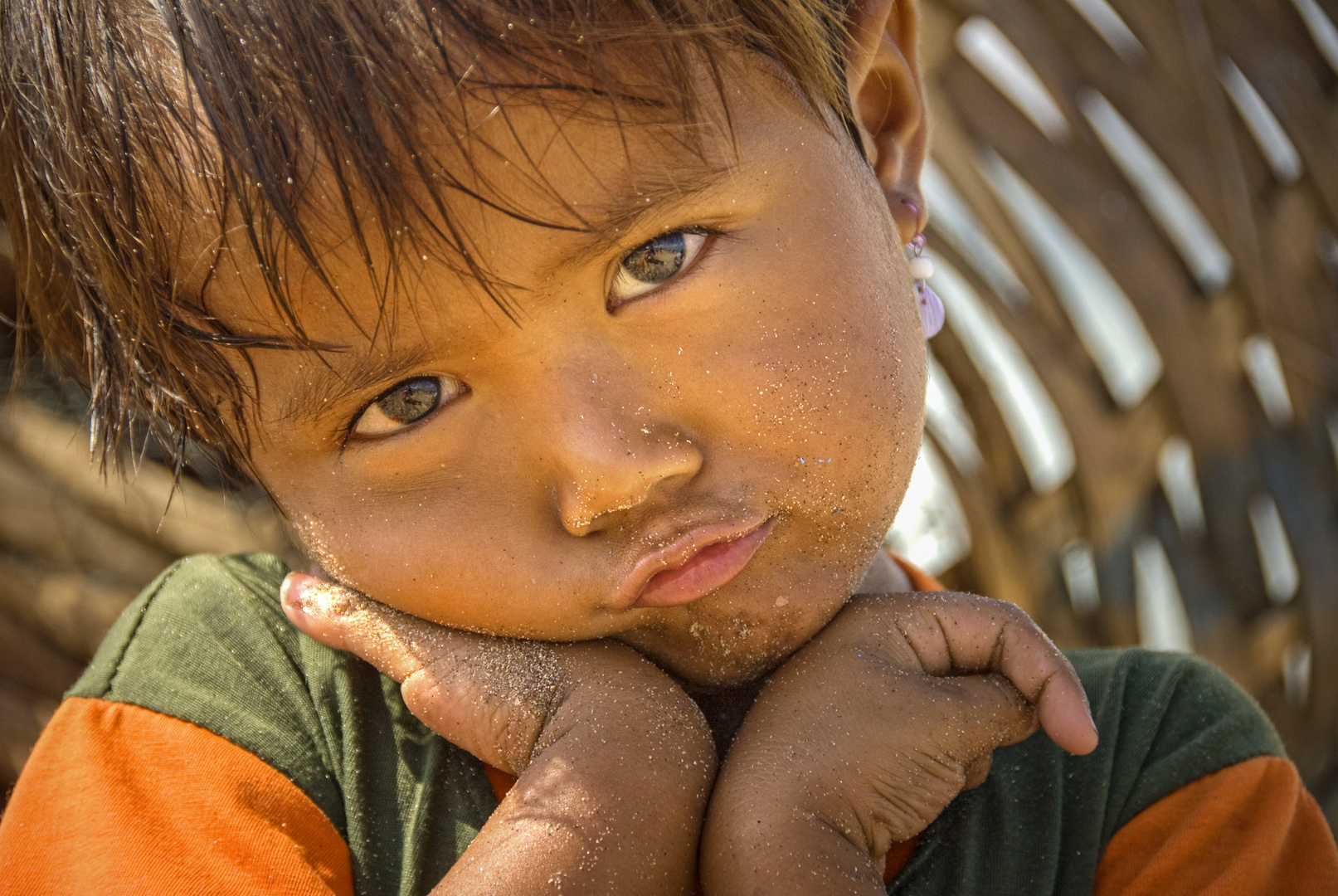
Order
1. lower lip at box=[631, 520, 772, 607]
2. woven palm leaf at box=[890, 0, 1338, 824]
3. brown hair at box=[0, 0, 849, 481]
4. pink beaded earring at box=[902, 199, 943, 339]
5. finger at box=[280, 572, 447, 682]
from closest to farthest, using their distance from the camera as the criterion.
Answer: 1. brown hair at box=[0, 0, 849, 481]
2. lower lip at box=[631, 520, 772, 607]
3. finger at box=[280, 572, 447, 682]
4. pink beaded earring at box=[902, 199, 943, 339]
5. woven palm leaf at box=[890, 0, 1338, 824]

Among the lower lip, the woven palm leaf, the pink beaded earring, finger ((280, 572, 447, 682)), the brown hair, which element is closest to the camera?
the brown hair

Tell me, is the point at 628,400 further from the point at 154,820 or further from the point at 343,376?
the point at 154,820

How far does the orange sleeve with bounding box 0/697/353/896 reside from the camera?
85 cm

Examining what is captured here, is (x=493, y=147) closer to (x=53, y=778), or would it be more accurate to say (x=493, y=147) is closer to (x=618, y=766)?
(x=618, y=766)

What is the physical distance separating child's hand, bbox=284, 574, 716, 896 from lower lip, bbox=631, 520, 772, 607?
0.09 m

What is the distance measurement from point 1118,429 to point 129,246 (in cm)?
120

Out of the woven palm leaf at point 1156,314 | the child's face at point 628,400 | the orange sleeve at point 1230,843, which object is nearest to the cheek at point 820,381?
the child's face at point 628,400

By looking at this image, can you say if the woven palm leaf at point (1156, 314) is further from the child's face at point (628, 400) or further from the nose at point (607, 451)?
the nose at point (607, 451)

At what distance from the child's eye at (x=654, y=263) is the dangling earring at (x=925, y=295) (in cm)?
31

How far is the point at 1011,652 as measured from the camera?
88cm

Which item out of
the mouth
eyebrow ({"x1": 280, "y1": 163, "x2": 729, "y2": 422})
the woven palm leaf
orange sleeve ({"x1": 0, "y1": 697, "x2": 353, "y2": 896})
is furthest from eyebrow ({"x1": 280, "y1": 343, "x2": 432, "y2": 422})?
the woven palm leaf

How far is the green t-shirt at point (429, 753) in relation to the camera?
3.14 ft

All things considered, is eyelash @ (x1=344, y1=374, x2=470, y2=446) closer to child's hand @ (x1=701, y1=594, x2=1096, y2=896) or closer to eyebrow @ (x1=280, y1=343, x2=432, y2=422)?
eyebrow @ (x1=280, y1=343, x2=432, y2=422)

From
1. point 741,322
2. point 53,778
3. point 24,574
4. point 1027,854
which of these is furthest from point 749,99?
point 24,574
